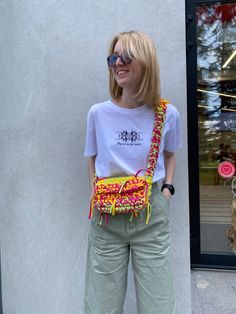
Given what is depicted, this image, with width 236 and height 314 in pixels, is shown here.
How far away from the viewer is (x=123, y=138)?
1769mm

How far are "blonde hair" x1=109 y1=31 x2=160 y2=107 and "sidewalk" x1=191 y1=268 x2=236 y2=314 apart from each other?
68.1 inches

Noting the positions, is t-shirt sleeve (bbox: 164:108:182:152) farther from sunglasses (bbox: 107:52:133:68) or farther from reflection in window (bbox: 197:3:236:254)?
reflection in window (bbox: 197:3:236:254)

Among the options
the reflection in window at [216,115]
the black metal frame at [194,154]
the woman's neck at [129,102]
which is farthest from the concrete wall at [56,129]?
the reflection in window at [216,115]

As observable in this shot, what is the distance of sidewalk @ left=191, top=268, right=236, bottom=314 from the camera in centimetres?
252

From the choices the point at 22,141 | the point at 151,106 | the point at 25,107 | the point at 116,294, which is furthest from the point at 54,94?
the point at 116,294

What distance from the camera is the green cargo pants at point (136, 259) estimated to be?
5.69ft

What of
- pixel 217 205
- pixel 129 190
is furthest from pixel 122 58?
pixel 217 205

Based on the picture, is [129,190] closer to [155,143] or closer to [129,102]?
[155,143]

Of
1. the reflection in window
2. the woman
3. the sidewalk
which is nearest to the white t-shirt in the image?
the woman

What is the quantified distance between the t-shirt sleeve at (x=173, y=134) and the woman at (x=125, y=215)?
0.05 m

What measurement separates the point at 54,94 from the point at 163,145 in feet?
3.12

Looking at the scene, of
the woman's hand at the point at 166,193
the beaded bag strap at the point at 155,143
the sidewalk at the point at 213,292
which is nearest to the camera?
the beaded bag strap at the point at 155,143

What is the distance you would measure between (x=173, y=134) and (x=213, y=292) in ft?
5.01

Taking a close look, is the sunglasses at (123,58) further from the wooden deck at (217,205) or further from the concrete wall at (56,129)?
the wooden deck at (217,205)
